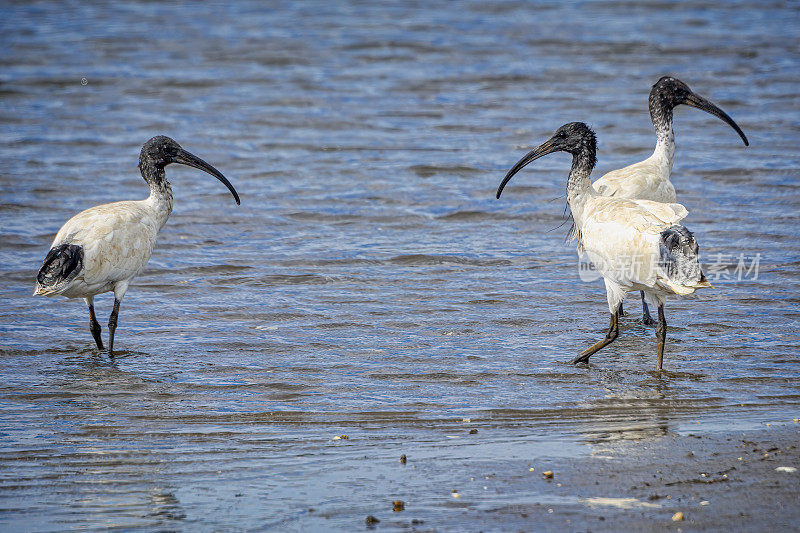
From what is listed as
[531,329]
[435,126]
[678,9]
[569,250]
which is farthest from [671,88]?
[678,9]

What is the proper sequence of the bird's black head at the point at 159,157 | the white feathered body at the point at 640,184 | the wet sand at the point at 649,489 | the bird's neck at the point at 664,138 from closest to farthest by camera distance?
1. the wet sand at the point at 649,489
2. the white feathered body at the point at 640,184
3. the bird's black head at the point at 159,157
4. the bird's neck at the point at 664,138

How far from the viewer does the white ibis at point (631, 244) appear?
23.2ft

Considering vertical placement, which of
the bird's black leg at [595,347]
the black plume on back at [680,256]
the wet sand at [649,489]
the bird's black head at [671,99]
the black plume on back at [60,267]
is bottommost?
the bird's black leg at [595,347]

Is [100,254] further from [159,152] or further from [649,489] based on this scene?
[649,489]

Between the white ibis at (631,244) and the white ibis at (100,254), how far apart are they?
3.33 meters

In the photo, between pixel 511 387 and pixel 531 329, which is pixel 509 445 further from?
pixel 531 329

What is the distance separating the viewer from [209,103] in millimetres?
18312

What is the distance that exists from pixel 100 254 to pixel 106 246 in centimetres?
10

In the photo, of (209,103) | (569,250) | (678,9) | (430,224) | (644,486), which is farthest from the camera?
(678,9)

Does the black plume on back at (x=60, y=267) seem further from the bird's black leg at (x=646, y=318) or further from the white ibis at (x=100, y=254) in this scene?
the bird's black leg at (x=646, y=318)

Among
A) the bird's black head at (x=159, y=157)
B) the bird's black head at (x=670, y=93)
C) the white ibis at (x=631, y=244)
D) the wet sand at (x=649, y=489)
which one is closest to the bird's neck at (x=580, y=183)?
the white ibis at (x=631, y=244)

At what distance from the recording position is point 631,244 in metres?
7.37

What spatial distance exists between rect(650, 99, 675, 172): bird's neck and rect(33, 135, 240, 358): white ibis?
4.29 metres

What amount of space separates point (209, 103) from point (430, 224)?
7662mm
